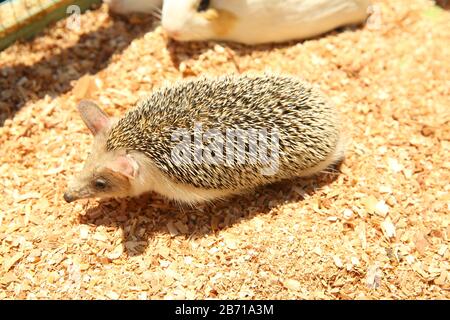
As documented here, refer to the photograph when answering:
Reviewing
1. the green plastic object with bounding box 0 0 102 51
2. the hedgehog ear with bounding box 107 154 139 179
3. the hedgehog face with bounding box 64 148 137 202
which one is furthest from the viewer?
the green plastic object with bounding box 0 0 102 51

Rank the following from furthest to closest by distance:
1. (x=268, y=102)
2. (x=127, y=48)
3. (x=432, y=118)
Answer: (x=127, y=48), (x=432, y=118), (x=268, y=102)

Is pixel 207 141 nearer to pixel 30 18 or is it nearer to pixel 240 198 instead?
pixel 240 198

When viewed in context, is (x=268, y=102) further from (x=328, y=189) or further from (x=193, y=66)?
(x=193, y=66)

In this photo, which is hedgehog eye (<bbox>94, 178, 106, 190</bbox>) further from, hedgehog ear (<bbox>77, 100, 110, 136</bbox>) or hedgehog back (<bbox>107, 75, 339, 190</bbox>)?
hedgehog ear (<bbox>77, 100, 110, 136</bbox>)

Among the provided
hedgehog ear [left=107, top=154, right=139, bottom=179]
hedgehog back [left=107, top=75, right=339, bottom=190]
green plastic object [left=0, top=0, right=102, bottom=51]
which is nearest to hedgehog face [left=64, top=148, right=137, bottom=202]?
hedgehog ear [left=107, top=154, right=139, bottom=179]

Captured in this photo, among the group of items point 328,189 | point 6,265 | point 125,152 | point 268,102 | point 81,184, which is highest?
point 268,102

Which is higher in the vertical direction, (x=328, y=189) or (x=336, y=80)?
(x=336, y=80)
